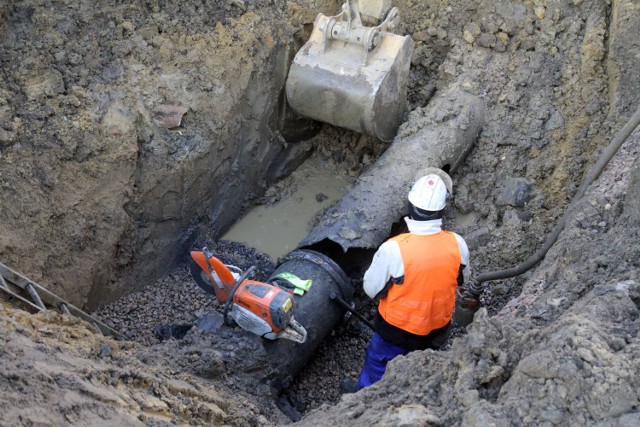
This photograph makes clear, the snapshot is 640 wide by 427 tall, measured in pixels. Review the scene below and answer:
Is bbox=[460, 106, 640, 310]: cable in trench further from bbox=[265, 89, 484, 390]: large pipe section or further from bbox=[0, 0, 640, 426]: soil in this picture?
bbox=[265, 89, 484, 390]: large pipe section

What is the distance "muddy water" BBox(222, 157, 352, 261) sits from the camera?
5.40 m

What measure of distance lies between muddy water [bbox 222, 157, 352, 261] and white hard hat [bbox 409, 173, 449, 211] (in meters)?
1.86

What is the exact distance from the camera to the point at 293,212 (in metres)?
5.61

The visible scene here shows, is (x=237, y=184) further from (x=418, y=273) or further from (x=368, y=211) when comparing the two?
(x=418, y=273)

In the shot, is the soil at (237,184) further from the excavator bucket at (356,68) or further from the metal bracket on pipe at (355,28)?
the metal bracket on pipe at (355,28)

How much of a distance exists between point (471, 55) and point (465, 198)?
1175 mm

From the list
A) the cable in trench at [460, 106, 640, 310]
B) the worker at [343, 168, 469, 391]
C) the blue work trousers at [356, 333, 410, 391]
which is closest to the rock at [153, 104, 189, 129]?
the worker at [343, 168, 469, 391]

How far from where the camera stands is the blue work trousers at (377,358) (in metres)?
3.96

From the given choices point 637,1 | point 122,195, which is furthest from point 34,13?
point 637,1

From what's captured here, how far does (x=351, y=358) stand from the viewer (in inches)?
179

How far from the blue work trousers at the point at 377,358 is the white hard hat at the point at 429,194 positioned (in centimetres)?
86

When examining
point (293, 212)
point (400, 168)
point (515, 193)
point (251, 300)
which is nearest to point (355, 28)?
point (400, 168)

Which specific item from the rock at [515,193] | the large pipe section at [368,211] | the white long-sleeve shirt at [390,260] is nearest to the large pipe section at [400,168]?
the large pipe section at [368,211]

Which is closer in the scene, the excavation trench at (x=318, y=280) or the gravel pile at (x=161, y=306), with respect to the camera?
the excavation trench at (x=318, y=280)
